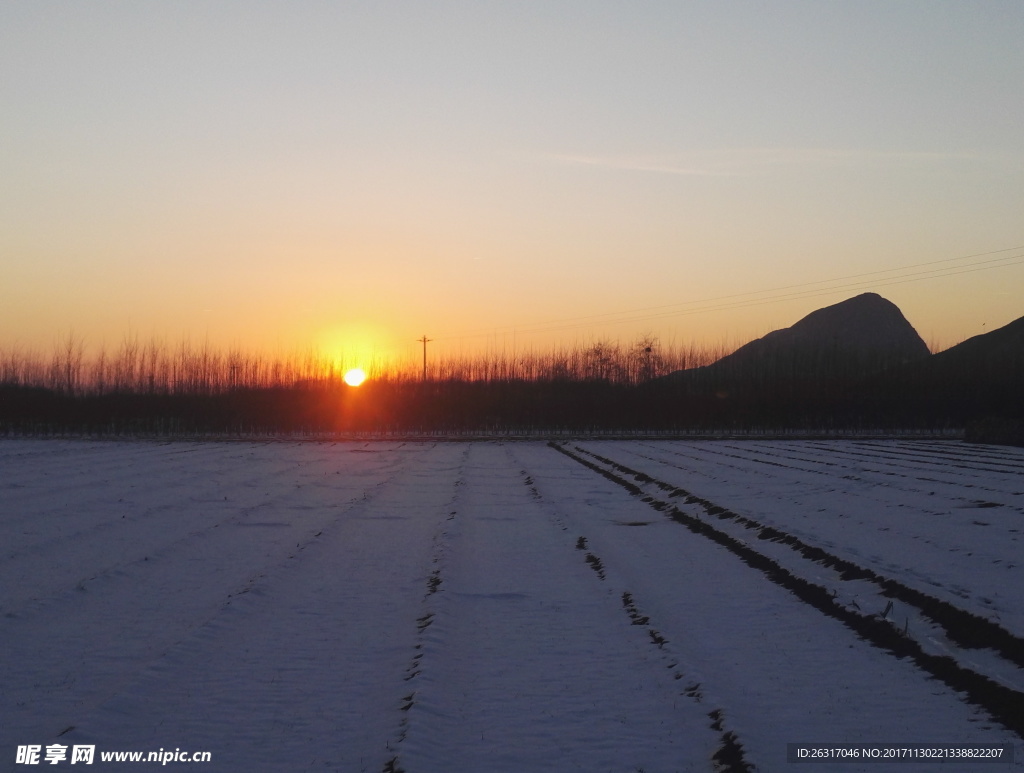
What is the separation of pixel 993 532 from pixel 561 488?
21.5ft

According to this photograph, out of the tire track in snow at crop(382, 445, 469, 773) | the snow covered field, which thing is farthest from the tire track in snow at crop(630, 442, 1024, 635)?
the tire track in snow at crop(382, 445, 469, 773)

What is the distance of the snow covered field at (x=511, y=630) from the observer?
12.1ft

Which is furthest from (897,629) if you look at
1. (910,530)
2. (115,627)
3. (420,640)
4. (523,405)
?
(523,405)

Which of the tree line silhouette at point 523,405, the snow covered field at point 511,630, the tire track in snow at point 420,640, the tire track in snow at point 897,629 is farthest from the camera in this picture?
the tree line silhouette at point 523,405

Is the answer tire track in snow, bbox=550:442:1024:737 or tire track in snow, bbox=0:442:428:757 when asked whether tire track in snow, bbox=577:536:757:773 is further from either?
tire track in snow, bbox=0:442:428:757

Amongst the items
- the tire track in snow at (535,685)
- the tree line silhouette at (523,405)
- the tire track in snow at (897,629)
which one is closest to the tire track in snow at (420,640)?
the tire track in snow at (535,685)

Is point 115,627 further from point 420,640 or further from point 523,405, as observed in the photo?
point 523,405

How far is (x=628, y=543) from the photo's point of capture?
336 inches

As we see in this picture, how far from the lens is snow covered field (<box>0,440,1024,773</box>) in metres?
3.69

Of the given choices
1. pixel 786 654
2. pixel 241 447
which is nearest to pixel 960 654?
pixel 786 654

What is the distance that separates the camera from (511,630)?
536 cm

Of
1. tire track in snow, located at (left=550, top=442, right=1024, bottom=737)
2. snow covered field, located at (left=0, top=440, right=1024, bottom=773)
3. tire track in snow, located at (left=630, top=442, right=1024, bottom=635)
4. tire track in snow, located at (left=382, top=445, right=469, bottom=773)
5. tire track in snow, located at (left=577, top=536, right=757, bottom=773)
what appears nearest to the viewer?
tire track in snow, located at (left=577, top=536, right=757, bottom=773)

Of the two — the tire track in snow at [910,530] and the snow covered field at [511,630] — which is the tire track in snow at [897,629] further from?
the tire track in snow at [910,530]

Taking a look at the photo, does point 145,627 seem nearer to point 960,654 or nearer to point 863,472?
point 960,654
